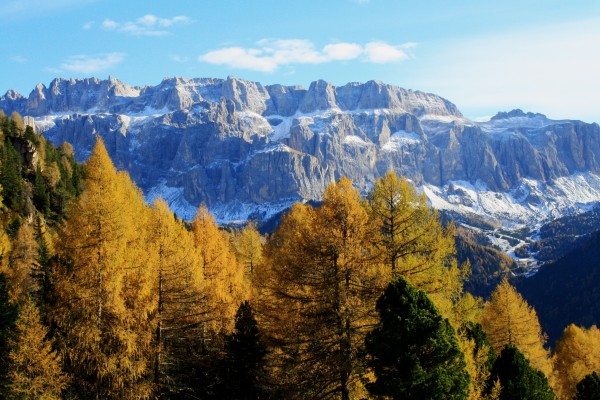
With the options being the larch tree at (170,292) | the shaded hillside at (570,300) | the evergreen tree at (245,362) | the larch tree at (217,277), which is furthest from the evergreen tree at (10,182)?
the shaded hillside at (570,300)

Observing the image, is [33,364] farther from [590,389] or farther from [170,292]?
[590,389]

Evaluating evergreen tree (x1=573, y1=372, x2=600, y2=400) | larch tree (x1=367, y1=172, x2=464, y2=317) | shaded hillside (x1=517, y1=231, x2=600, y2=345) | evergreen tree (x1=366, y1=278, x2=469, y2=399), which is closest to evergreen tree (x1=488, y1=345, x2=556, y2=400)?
larch tree (x1=367, y1=172, x2=464, y2=317)

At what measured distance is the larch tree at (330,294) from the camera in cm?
1992

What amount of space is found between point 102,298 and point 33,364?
585cm

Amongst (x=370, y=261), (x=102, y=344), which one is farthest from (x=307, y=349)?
(x=102, y=344)

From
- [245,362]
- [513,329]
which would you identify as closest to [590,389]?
[513,329]

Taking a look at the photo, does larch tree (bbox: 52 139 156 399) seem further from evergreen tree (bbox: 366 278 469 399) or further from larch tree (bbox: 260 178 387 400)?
A: evergreen tree (bbox: 366 278 469 399)

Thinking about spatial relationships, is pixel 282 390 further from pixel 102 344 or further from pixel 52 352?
pixel 52 352

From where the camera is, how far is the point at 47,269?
23.4 metres

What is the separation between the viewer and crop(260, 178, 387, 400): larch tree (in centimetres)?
1992

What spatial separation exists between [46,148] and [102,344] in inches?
2562

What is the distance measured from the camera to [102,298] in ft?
71.1

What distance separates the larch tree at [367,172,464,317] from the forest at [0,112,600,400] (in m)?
0.07

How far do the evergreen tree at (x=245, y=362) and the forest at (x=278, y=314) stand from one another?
0.21ft
